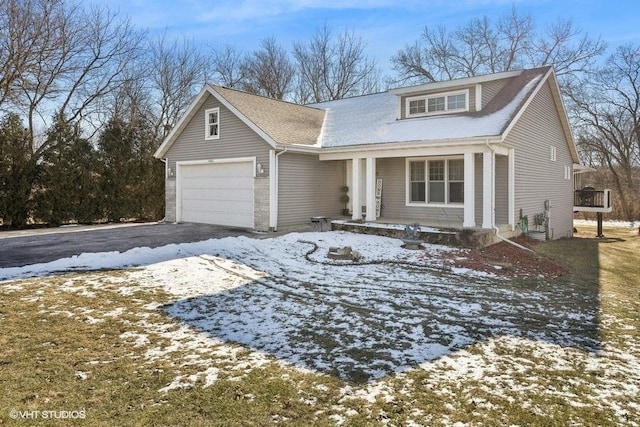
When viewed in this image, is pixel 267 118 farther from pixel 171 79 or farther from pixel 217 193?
pixel 171 79

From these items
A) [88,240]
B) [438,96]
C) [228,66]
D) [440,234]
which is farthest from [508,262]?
[228,66]

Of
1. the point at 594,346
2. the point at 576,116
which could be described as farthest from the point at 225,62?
the point at 594,346

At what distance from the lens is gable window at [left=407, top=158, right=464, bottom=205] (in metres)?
13.9

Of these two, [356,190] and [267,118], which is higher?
[267,118]

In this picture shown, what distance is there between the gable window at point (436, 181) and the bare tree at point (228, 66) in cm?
2309

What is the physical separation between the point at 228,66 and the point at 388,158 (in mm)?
23411

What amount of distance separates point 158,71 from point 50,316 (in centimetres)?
2795

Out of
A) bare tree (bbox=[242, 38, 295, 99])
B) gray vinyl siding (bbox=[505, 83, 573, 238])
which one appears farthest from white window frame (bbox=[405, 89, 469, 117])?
bare tree (bbox=[242, 38, 295, 99])

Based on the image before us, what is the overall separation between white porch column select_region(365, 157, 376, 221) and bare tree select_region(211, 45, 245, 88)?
75.3ft

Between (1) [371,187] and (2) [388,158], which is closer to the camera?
(1) [371,187]

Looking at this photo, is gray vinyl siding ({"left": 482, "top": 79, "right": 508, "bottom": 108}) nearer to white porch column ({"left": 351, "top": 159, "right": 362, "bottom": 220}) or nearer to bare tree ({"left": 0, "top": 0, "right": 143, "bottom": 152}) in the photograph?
white porch column ({"left": 351, "top": 159, "right": 362, "bottom": 220})

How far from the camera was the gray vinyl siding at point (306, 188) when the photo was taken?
14289 millimetres

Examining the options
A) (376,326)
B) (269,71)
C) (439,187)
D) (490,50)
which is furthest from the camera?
(269,71)

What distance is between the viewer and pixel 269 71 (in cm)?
3444
